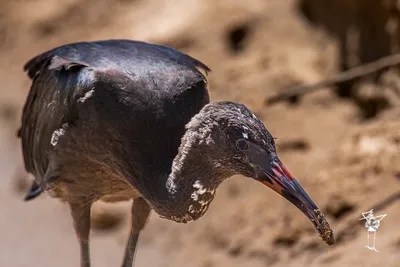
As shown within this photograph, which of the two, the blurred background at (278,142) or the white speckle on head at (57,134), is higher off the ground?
the white speckle on head at (57,134)

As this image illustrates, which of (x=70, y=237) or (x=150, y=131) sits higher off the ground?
(x=150, y=131)

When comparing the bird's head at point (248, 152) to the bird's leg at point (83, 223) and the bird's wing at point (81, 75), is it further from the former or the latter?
the bird's leg at point (83, 223)

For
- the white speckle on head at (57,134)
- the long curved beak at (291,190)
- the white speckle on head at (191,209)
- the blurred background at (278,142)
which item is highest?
the long curved beak at (291,190)

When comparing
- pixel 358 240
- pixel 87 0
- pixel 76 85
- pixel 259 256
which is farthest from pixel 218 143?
pixel 87 0

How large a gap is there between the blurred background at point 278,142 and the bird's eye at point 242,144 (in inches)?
65.5

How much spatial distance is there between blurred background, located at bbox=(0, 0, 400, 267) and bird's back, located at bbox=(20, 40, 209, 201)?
5.41ft

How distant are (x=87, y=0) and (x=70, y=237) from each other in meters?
3.31

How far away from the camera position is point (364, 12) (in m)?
7.93

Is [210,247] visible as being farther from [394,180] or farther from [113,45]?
[113,45]

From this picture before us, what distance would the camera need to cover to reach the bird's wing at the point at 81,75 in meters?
4.90

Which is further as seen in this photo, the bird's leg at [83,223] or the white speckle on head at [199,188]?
the bird's leg at [83,223]

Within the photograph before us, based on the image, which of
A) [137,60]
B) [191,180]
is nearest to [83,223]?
[137,60]

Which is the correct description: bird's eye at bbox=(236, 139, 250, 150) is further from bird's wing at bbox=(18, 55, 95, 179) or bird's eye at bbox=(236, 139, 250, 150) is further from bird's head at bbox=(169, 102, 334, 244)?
bird's wing at bbox=(18, 55, 95, 179)

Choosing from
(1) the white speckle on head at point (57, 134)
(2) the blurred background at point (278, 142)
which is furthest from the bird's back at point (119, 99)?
(2) the blurred background at point (278, 142)
